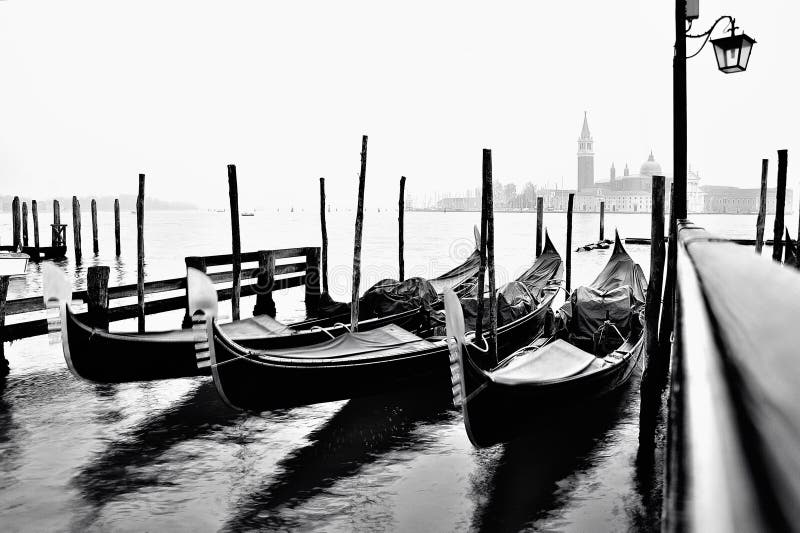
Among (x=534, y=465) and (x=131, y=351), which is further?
(x=131, y=351)

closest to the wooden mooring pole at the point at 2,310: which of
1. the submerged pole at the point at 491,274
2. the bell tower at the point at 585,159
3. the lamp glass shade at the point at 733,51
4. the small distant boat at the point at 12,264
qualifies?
the submerged pole at the point at 491,274

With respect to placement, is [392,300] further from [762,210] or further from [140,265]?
[762,210]

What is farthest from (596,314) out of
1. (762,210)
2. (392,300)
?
(762,210)

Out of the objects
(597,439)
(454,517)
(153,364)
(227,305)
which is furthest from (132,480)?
(227,305)

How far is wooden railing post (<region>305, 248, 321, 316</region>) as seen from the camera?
1006cm

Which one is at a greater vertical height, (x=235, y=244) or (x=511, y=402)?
(x=235, y=244)

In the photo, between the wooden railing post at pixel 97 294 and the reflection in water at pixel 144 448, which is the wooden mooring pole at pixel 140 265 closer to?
the wooden railing post at pixel 97 294

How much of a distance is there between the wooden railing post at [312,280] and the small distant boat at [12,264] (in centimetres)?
670

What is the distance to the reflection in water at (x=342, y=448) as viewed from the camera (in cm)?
376

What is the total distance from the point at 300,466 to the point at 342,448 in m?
0.39

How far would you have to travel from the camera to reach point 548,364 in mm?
4852

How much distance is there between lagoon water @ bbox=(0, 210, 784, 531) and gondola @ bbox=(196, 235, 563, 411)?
27cm

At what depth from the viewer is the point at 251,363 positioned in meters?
4.57

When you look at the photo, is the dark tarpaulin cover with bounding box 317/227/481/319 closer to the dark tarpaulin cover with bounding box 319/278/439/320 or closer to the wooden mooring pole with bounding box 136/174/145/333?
the dark tarpaulin cover with bounding box 319/278/439/320
